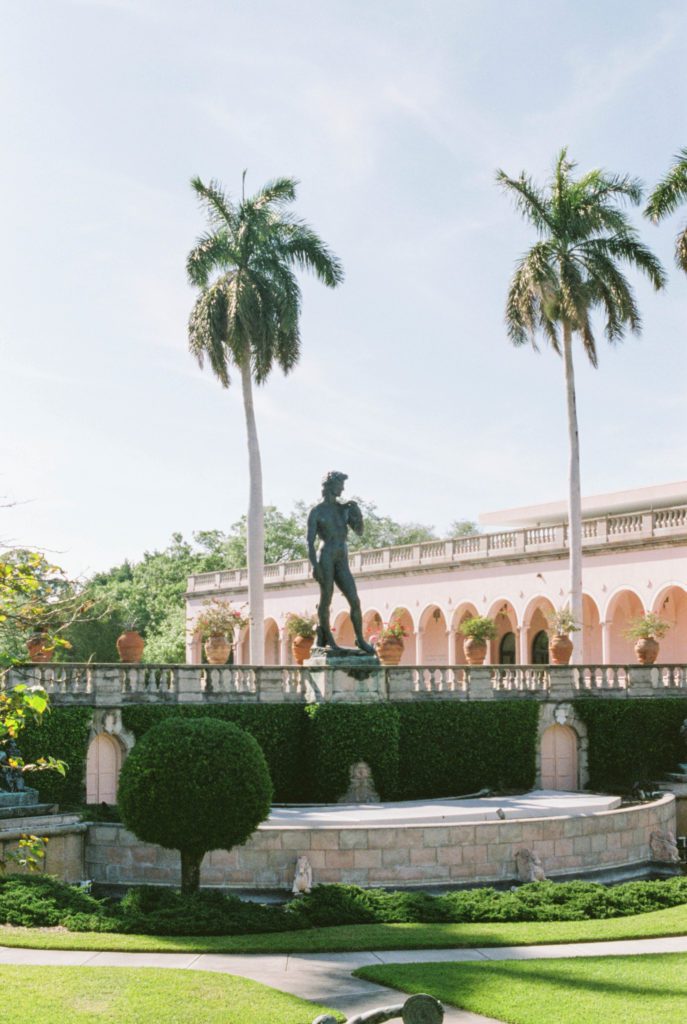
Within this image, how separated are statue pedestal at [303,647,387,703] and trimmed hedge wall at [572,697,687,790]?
16.6 feet

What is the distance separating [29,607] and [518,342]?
90.7 feet

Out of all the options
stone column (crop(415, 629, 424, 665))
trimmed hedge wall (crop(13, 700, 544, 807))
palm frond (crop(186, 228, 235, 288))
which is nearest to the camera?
trimmed hedge wall (crop(13, 700, 544, 807))

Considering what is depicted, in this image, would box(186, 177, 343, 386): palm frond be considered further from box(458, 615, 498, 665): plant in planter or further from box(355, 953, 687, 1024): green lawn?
box(355, 953, 687, 1024): green lawn

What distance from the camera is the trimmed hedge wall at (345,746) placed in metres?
23.2

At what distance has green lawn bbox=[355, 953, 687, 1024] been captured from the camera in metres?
10.0

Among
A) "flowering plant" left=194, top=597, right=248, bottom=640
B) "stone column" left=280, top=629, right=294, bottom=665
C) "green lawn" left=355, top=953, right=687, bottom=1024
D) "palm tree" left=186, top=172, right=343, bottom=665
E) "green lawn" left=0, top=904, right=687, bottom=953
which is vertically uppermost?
"palm tree" left=186, top=172, right=343, bottom=665

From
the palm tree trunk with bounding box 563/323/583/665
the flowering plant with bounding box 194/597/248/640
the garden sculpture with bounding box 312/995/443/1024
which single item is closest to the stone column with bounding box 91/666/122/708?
the flowering plant with bounding box 194/597/248/640

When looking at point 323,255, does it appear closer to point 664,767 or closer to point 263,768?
point 664,767

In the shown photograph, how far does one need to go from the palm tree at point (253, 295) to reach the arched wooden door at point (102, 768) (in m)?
9.30

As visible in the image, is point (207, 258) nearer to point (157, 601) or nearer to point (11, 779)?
point (11, 779)

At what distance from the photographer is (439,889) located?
717 inches

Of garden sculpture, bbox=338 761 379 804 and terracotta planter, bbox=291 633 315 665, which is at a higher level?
terracotta planter, bbox=291 633 315 665

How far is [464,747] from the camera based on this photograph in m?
24.8

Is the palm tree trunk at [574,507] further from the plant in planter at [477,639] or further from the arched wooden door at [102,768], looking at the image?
the arched wooden door at [102,768]
